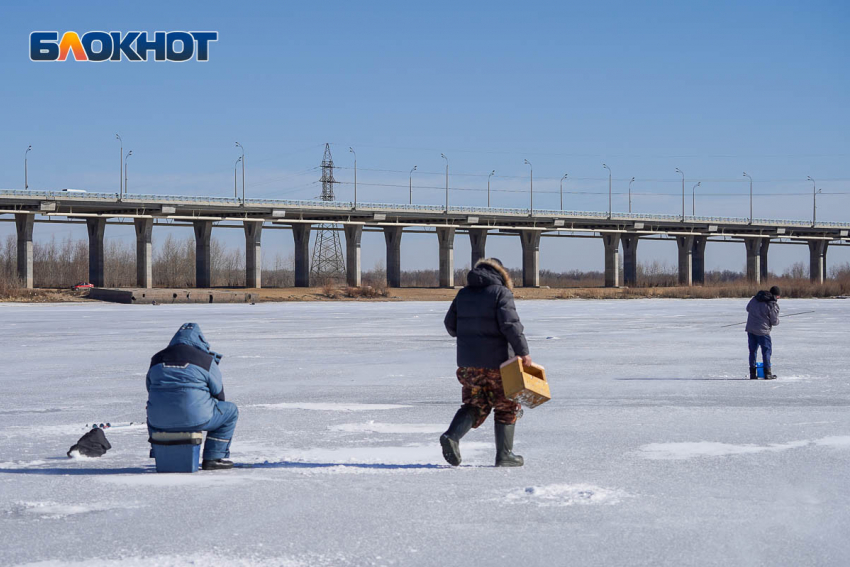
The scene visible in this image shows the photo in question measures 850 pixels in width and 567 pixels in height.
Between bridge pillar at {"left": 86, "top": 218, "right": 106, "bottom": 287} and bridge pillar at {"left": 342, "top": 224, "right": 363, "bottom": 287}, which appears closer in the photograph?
bridge pillar at {"left": 86, "top": 218, "right": 106, "bottom": 287}

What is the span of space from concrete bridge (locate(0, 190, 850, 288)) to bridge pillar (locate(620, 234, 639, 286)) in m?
0.13

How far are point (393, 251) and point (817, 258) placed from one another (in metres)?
65.9

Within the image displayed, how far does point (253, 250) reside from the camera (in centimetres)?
8931

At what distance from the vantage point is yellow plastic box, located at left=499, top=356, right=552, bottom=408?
25.8 ft

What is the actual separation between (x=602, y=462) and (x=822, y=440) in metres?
2.77

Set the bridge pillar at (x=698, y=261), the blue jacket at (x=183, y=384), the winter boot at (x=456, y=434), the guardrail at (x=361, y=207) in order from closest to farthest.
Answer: the blue jacket at (x=183, y=384), the winter boot at (x=456, y=434), the guardrail at (x=361, y=207), the bridge pillar at (x=698, y=261)

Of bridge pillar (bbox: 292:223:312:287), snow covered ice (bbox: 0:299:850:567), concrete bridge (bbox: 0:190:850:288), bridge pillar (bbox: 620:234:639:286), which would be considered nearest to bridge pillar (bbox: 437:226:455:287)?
concrete bridge (bbox: 0:190:850:288)

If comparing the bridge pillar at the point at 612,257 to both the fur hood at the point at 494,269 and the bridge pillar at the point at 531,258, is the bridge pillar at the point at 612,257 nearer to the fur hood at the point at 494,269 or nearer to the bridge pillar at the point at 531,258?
the bridge pillar at the point at 531,258

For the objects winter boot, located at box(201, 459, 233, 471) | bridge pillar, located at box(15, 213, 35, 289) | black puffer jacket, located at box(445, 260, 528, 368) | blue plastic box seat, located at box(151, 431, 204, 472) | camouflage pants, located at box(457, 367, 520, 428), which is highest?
bridge pillar, located at box(15, 213, 35, 289)

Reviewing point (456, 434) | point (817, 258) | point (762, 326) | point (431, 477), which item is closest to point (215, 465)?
point (431, 477)

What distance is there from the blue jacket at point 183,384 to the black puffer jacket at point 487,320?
223 centimetres

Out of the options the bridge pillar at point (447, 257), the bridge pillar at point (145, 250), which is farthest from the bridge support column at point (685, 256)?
the bridge pillar at point (145, 250)

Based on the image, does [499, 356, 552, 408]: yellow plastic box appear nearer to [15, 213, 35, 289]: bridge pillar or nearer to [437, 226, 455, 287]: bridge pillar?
[15, 213, 35, 289]: bridge pillar

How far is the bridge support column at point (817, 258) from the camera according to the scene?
129 m
